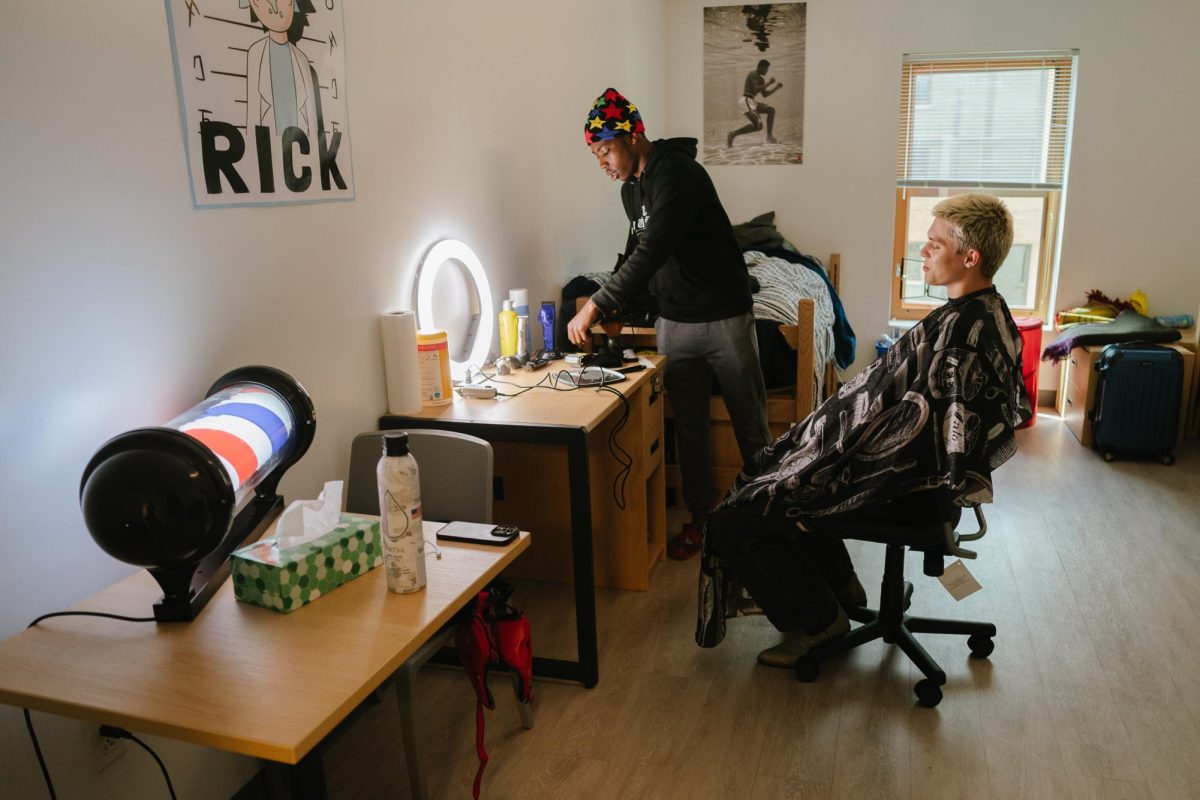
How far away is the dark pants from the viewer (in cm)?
226

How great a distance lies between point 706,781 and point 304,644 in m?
1.07

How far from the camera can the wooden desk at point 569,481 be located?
2318mm

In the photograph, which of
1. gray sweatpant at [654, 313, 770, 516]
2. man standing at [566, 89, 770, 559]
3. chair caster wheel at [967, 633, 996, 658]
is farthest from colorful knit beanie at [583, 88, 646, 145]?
chair caster wheel at [967, 633, 996, 658]

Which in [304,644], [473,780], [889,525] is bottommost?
[473,780]

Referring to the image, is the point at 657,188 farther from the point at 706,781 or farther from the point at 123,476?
the point at 123,476

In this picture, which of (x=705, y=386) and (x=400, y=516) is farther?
(x=705, y=386)

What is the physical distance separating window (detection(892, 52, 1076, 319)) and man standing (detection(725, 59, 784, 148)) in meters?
0.70

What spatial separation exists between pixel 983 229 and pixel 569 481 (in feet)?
3.83

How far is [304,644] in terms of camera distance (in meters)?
1.31

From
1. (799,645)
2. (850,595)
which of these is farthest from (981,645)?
(799,645)

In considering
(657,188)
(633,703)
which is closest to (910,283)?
(657,188)

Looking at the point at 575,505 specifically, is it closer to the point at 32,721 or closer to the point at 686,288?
the point at 686,288

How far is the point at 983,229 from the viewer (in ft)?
6.84

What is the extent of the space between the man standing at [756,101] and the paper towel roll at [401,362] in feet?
11.0
